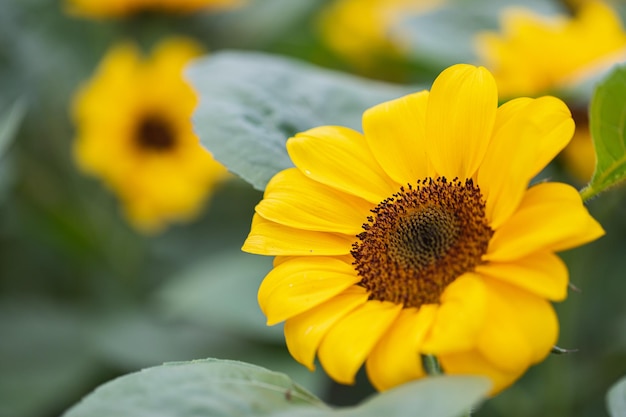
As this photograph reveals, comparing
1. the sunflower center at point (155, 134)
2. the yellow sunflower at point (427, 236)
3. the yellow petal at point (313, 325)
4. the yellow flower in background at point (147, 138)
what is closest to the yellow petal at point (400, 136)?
the yellow sunflower at point (427, 236)

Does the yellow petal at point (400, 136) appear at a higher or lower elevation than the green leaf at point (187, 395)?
higher

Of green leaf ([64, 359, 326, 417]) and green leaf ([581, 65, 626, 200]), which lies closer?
green leaf ([64, 359, 326, 417])

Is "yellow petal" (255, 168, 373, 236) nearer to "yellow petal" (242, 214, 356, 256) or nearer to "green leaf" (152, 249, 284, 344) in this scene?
"yellow petal" (242, 214, 356, 256)

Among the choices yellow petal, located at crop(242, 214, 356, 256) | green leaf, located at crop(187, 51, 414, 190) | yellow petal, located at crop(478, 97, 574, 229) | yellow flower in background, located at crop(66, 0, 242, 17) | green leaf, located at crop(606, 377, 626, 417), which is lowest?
green leaf, located at crop(606, 377, 626, 417)

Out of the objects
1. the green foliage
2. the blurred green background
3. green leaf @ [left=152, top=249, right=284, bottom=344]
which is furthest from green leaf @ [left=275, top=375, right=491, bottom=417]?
green leaf @ [left=152, top=249, right=284, bottom=344]

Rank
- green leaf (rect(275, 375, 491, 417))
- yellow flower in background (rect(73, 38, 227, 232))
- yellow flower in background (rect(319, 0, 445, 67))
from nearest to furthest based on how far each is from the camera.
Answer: green leaf (rect(275, 375, 491, 417)) < yellow flower in background (rect(73, 38, 227, 232)) < yellow flower in background (rect(319, 0, 445, 67))

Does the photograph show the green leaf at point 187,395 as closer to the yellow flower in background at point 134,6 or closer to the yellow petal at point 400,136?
the yellow petal at point 400,136

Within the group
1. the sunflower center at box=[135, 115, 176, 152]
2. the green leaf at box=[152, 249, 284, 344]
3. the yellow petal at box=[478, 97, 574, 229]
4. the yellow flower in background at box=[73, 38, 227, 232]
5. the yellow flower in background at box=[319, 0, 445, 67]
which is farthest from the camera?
the yellow flower in background at box=[319, 0, 445, 67]
